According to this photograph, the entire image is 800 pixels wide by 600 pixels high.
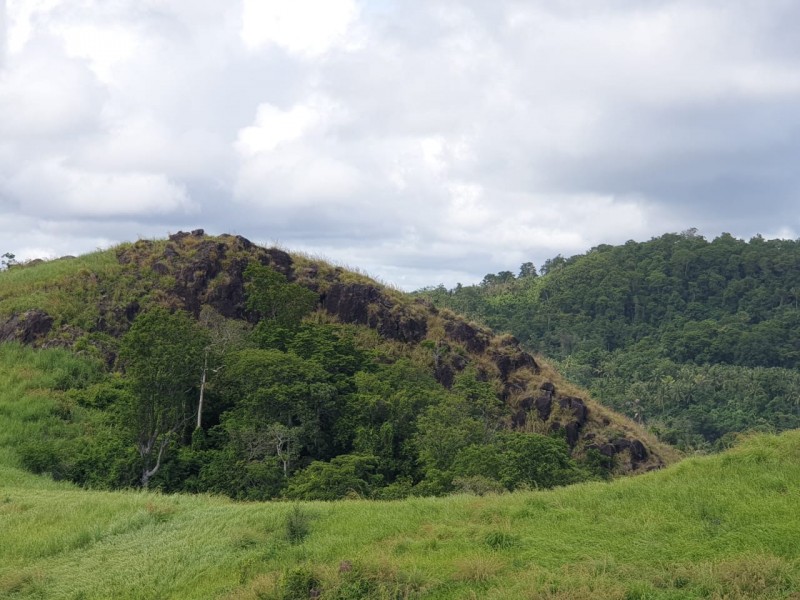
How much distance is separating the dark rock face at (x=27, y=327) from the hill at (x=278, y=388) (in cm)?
7

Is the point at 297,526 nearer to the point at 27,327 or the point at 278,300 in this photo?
the point at 278,300

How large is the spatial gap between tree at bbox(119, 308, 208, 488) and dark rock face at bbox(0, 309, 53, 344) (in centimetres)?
965

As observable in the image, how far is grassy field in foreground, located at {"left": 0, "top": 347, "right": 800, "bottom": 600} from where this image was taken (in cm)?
838

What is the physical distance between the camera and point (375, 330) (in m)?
33.8

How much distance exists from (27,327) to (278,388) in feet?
41.8

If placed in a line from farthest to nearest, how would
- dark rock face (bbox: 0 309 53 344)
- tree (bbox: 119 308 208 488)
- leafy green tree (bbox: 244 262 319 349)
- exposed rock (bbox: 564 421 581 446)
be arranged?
leafy green tree (bbox: 244 262 319 349) < exposed rock (bbox: 564 421 581 446) < dark rock face (bbox: 0 309 53 344) < tree (bbox: 119 308 208 488)

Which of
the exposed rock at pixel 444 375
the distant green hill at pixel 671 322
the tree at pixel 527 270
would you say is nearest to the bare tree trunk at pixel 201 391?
the exposed rock at pixel 444 375

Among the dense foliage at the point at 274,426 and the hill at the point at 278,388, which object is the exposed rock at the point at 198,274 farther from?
the dense foliage at the point at 274,426

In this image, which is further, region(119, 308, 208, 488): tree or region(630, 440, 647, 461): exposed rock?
region(630, 440, 647, 461): exposed rock

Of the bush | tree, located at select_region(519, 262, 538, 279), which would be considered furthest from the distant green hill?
the bush

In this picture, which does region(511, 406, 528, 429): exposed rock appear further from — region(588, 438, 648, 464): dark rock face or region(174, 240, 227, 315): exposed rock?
region(174, 240, 227, 315): exposed rock

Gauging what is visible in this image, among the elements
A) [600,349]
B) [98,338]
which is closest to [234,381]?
[98,338]

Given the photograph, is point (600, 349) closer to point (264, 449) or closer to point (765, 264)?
point (765, 264)

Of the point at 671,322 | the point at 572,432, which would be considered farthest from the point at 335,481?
the point at 671,322
